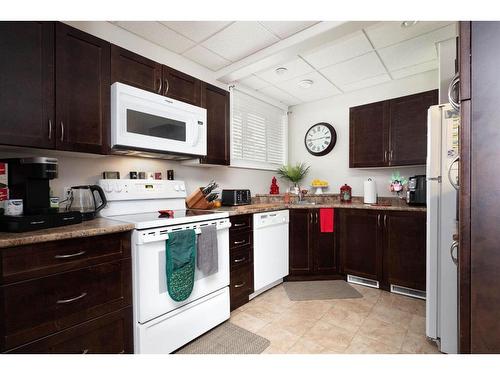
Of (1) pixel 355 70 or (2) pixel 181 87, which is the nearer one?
(2) pixel 181 87

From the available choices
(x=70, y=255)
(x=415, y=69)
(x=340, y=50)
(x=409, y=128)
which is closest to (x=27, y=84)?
(x=70, y=255)

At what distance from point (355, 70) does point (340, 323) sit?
8.76 feet

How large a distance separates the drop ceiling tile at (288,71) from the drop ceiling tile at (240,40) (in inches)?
16.0

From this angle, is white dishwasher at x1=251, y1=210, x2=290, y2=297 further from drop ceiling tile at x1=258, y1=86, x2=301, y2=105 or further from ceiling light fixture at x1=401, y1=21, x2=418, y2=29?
ceiling light fixture at x1=401, y1=21, x2=418, y2=29

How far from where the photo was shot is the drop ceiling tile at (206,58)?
244 centimetres

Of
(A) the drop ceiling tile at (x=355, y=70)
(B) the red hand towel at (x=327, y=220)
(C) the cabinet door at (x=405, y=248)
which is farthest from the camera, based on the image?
(B) the red hand towel at (x=327, y=220)

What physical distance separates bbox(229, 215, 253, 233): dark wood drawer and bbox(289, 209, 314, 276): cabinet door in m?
0.73

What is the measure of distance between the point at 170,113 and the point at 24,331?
164 cm

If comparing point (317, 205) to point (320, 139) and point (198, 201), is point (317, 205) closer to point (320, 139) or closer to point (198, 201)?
point (320, 139)

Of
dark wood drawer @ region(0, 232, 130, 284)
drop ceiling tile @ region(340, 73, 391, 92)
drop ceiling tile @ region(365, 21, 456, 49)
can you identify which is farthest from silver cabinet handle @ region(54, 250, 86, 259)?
drop ceiling tile @ region(340, 73, 391, 92)

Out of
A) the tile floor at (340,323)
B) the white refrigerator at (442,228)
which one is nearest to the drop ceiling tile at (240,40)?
the white refrigerator at (442,228)

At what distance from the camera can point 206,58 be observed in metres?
2.58

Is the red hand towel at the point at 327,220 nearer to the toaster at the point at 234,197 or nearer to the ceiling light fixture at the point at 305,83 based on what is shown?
the toaster at the point at 234,197

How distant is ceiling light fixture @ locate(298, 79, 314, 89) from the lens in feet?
10.1
